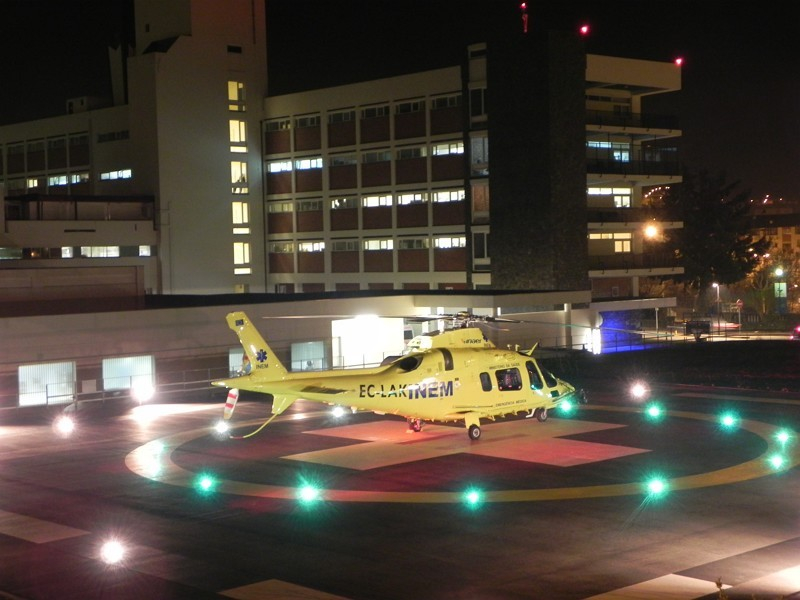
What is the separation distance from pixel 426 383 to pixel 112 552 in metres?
13.3

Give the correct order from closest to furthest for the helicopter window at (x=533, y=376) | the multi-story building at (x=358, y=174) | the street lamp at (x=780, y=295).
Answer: the helicopter window at (x=533, y=376), the multi-story building at (x=358, y=174), the street lamp at (x=780, y=295)

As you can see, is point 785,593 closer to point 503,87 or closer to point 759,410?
point 759,410

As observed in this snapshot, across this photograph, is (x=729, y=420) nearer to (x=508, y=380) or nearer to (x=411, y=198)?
(x=508, y=380)

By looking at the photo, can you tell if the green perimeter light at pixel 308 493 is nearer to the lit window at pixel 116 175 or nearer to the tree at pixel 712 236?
the lit window at pixel 116 175

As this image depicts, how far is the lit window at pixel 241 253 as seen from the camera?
81.6 m

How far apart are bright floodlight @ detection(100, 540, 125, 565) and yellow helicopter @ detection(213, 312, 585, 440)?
9.36 m

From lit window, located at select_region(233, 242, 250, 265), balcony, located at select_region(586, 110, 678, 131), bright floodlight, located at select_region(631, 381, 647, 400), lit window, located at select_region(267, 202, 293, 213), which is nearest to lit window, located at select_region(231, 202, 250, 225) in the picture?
lit window, located at select_region(233, 242, 250, 265)

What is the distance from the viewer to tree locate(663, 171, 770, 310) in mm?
106312

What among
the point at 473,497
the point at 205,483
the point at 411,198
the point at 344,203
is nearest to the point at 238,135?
the point at 344,203

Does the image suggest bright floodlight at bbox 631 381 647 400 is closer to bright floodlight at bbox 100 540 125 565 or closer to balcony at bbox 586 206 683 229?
balcony at bbox 586 206 683 229

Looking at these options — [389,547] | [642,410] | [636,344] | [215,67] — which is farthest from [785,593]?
[215,67]

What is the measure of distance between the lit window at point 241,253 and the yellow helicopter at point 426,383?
48.7 metres

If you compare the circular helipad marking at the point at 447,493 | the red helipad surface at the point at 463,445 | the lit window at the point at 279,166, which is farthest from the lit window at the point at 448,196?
the circular helipad marking at the point at 447,493

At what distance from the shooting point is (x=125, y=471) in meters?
29.0
